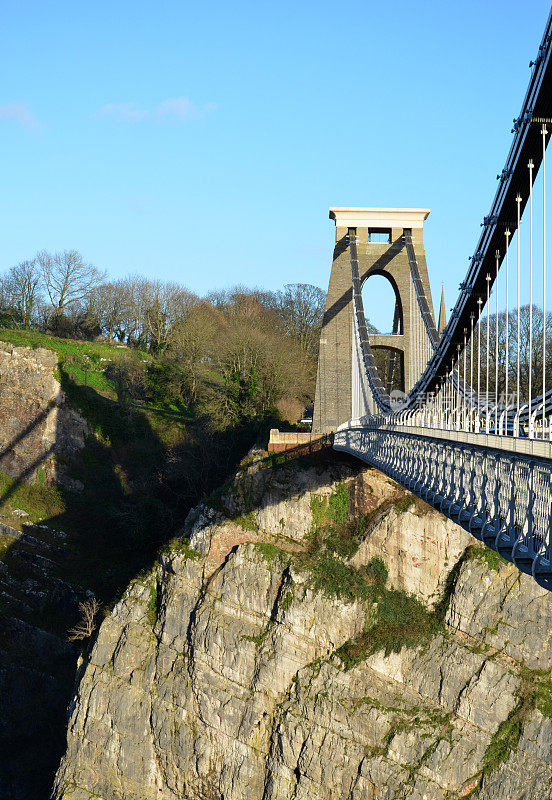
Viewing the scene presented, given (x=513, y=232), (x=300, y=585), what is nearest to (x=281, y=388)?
(x=300, y=585)

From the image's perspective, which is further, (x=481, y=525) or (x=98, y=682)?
(x=98, y=682)

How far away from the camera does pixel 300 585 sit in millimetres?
26219

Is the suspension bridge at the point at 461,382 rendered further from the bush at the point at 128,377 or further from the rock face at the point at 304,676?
the bush at the point at 128,377

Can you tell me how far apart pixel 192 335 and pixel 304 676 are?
2232 centimetres

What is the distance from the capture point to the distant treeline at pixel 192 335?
121 feet

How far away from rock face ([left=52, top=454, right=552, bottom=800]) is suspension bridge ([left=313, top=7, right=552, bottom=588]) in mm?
3959

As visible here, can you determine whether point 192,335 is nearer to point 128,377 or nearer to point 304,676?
point 128,377

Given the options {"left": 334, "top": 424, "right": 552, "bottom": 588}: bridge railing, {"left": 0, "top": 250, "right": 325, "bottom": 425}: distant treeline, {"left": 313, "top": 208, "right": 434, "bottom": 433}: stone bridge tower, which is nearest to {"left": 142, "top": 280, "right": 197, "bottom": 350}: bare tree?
{"left": 0, "top": 250, "right": 325, "bottom": 425}: distant treeline

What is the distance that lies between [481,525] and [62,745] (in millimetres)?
22810

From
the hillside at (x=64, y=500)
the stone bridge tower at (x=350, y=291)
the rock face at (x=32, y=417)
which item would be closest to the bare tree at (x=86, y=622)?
the hillside at (x=64, y=500)

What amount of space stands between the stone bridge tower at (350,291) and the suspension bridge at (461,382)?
41 millimetres

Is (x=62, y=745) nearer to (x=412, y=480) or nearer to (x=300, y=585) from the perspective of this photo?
(x=300, y=585)

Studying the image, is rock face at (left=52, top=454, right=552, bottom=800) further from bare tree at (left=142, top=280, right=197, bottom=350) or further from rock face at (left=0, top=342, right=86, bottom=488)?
bare tree at (left=142, top=280, right=197, bottom=350)

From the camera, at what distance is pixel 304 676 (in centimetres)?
2533
